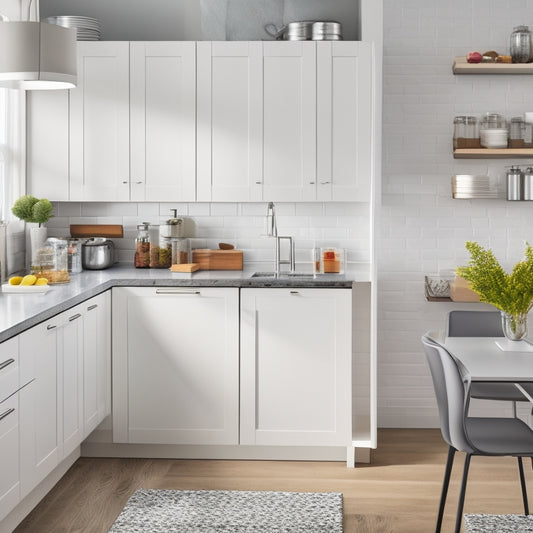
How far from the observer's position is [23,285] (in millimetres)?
3932

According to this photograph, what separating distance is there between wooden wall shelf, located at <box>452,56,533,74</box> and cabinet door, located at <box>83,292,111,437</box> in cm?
257

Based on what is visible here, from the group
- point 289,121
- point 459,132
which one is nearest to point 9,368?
point 289,121

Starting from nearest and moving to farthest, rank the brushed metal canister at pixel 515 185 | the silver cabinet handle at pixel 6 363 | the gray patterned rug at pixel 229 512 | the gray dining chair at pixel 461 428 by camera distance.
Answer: the silver cabinet handle at pixel 6 363, the gray dining chair at pixel 461 428, the gray patterned rug at pixel 229 512, the brushed metal canister at pixel 515 185

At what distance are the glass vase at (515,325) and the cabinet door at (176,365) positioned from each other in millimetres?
1469

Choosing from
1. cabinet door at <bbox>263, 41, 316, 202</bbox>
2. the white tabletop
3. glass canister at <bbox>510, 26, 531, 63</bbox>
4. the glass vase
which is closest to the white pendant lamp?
cabinet door at <bbox>263, 41, 316, 202</bbox>

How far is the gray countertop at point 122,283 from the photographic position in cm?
343

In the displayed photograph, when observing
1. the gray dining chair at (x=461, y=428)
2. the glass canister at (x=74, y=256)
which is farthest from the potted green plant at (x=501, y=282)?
the glass canister at (x=74, y=256)

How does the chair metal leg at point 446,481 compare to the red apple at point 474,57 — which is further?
the red apple at point 474,57

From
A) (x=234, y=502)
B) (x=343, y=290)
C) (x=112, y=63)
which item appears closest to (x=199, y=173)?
(x=112, y=63)

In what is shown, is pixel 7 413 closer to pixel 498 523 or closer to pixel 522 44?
pixel 498 523

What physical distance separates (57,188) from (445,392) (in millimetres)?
2807

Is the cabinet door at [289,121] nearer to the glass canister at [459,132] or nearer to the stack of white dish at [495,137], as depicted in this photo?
→ the glass canister at [459,132]

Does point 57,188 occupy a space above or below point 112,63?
below

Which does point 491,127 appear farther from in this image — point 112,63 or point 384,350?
point 112,63
